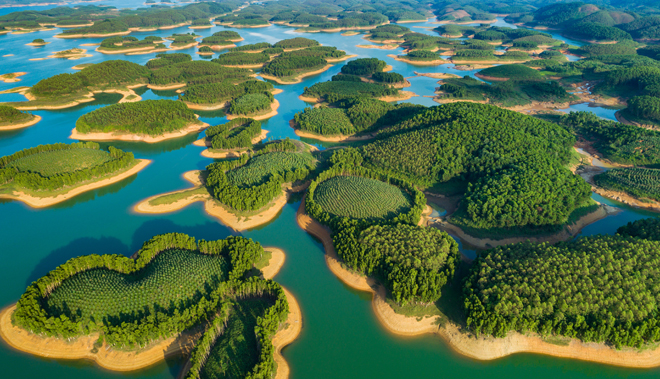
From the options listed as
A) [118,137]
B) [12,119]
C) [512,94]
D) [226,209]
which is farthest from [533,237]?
[12,119]

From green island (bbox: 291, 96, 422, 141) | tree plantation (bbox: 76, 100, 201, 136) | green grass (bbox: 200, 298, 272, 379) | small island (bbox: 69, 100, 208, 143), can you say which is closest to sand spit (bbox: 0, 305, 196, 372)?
green grass (bbox: 200, 298, 272, 379)

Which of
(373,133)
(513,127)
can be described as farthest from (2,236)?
(513,127)

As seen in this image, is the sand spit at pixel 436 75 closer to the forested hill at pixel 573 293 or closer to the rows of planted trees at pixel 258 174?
the rows of planted trees at pixel 258 174

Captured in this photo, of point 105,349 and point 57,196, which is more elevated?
point 57,196

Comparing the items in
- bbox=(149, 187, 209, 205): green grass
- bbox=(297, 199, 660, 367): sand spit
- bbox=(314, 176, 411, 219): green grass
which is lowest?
bbox=(297, 199, 660, 367): sand spit

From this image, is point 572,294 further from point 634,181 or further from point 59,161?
point 59,161

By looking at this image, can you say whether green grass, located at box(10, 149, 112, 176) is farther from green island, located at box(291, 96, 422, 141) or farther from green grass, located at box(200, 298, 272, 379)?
green grass, located at box(200, 298, 272, 379)
